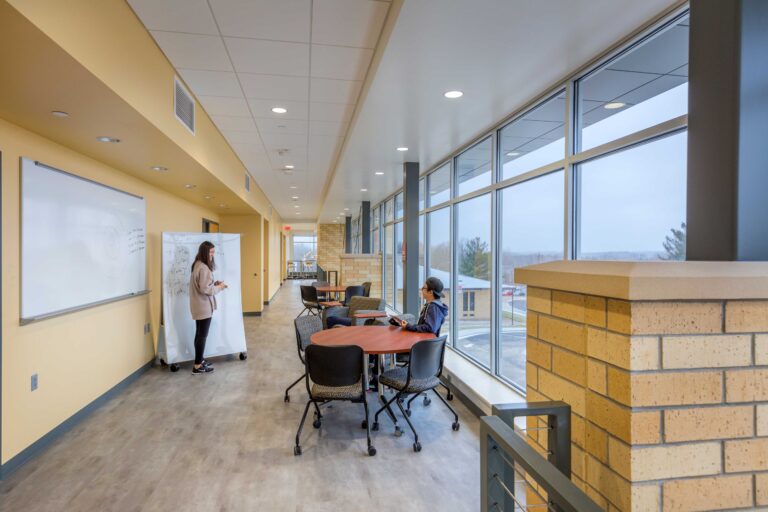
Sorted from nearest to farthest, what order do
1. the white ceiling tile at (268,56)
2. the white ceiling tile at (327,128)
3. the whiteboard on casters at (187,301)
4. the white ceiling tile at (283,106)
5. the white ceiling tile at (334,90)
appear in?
the white ceiling tile at (268,56) → the white ceiling tile at (334,90) → the white ceiling tile at (283,106) → the white ceiling tile at (327,128) → the whiteboard on casters at (187,301)

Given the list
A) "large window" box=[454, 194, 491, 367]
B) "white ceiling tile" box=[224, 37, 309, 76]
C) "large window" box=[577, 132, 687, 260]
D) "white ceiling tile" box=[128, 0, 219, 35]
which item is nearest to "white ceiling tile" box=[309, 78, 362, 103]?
"white ceiling tile" box=[224, 37, 309, 76]

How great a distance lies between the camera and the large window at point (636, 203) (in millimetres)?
2365

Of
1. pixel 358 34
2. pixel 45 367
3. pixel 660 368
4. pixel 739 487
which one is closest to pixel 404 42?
pixel 358 34

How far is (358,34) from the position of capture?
2949mm

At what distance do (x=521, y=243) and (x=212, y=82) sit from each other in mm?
3195

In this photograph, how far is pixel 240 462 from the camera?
308cm

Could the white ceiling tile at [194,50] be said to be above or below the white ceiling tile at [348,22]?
below

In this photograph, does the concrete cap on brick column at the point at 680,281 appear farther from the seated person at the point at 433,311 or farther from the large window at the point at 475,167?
the large window at the point at 475,167

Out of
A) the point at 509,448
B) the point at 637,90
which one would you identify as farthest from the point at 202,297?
the point at 509,448

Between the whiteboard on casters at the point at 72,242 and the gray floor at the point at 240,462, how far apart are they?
1.14 meters

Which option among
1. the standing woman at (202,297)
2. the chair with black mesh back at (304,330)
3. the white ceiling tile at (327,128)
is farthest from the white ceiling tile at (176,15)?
the standing woman at (202,297)

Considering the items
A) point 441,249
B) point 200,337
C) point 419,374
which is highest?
point 441,249

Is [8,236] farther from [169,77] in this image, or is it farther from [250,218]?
[250,218]

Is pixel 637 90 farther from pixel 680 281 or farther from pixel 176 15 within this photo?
pixel 176 15
